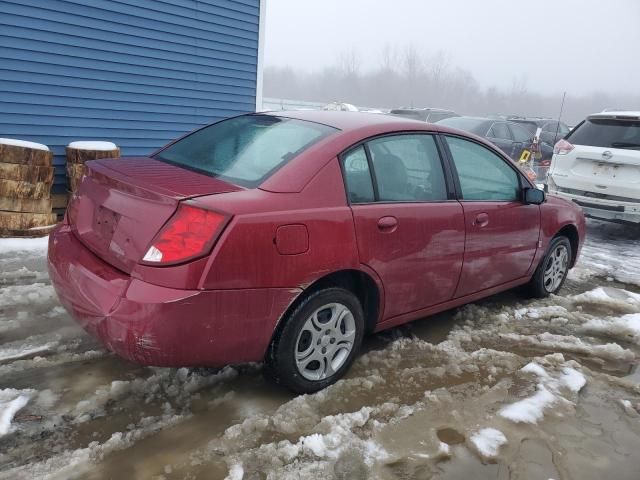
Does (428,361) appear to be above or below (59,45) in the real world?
below

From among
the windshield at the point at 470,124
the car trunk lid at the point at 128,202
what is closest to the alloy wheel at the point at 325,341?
the car trunk lid at the point at 128,202

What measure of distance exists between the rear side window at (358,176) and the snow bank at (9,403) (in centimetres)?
197

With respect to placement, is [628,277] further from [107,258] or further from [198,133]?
[107,258]

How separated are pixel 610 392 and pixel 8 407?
11.1 feet

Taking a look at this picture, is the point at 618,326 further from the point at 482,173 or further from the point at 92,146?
the point at 92,146

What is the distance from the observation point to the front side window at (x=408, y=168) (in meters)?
3.04

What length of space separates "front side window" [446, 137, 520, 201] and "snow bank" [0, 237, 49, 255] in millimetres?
3818

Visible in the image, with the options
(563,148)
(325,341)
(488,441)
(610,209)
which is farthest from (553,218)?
(563,148)

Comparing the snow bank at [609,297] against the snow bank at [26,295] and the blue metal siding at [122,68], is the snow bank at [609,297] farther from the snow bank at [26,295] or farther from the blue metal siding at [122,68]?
the blue metal siding at [122,68]

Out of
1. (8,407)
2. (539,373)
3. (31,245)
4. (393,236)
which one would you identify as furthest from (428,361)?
(31,245)

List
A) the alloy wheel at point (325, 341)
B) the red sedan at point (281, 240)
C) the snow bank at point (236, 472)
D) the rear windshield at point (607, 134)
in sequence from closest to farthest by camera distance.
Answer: the snow bank at point (236, 472)
the red sedan at point (281, 240)
the alloy wheel at point (325, 341)
the rear windshield at point (607, 134)

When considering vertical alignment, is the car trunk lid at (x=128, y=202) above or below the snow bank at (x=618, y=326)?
above

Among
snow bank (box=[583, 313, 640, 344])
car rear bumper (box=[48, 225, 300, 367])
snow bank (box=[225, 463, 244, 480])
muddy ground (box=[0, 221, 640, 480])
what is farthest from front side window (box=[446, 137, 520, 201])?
snow bank (box=[225, 463, 244, 480])

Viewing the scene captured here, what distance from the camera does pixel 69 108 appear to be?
649 centimetres
